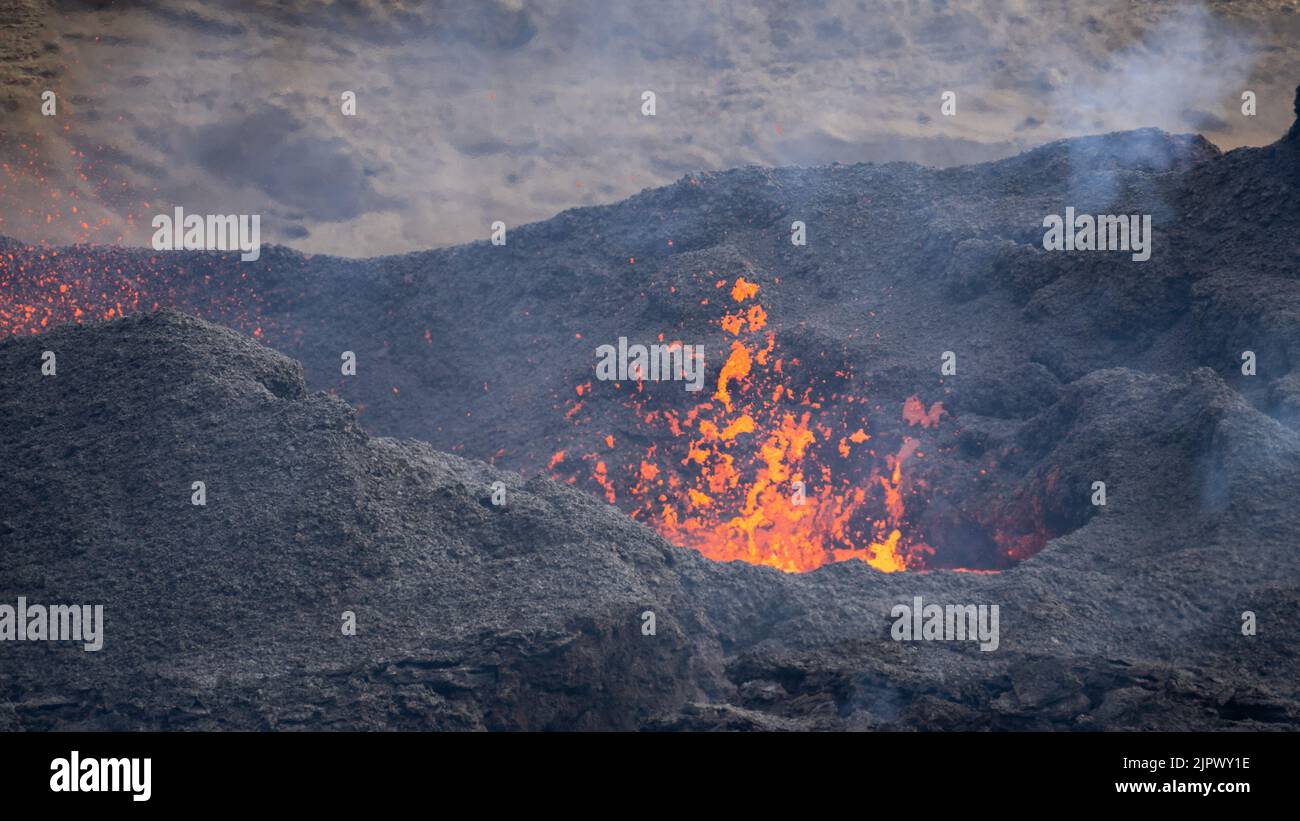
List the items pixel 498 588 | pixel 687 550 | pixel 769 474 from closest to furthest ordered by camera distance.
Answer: pixel 498 588 < pixel 687 550 < pixel 769 474

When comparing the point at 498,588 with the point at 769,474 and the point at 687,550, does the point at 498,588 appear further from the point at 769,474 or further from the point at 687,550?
the point at 769,474

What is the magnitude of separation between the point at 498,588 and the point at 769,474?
5.52 meters

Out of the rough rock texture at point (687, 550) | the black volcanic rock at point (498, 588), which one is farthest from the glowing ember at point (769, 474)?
the black volcanic rock at point (498, 588)

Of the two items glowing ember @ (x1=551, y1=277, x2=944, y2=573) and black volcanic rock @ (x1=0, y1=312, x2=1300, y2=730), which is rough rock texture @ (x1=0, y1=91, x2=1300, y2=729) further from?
glowing ember @ (x1=551, y1=277, x2=944, y2=573)

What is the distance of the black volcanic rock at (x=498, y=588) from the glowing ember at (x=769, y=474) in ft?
7.36

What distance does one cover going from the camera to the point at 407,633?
10.5 metres

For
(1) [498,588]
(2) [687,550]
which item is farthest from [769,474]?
(1) [498,588]

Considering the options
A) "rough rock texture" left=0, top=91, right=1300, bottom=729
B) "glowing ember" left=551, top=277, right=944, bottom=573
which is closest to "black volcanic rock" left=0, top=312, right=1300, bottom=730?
"rough rock texture" left=0, top=91, right=1300, bottom=729

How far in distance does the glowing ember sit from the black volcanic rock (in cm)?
224

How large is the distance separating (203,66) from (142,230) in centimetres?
452

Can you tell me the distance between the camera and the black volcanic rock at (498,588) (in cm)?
986

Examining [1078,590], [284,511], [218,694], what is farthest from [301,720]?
[1078,590]

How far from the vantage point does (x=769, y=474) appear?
1591cm

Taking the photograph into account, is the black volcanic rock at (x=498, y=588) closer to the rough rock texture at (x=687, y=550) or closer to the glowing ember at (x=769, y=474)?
the rough rock texture at (x=687, y=550)
